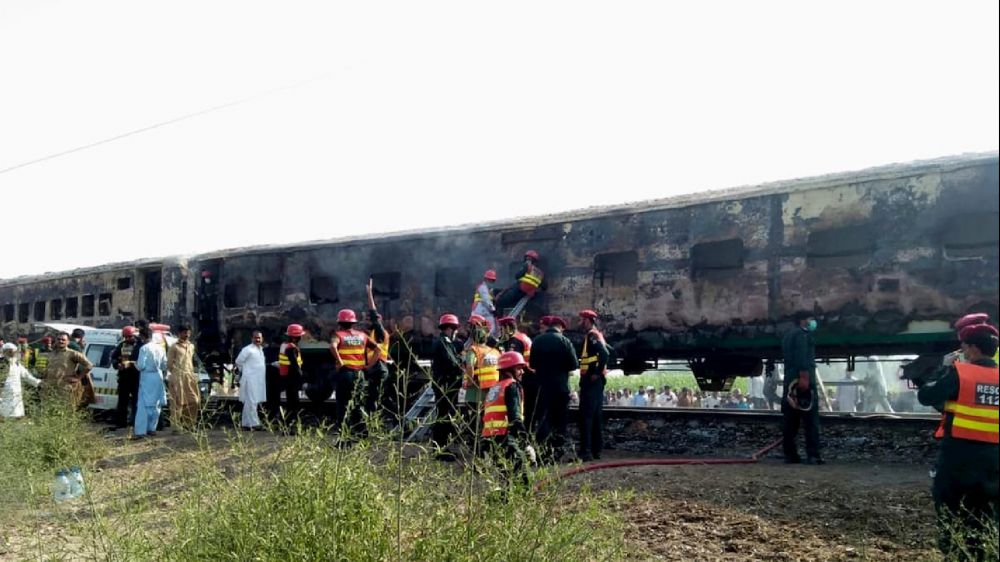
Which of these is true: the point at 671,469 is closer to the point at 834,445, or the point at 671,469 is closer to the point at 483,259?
the point at 834,445

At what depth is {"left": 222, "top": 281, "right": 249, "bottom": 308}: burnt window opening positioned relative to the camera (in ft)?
45.8

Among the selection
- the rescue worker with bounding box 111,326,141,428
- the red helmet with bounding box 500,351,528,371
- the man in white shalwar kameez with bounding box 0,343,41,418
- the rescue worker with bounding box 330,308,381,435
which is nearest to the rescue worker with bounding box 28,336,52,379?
the rescue worker with bounding box 111,326,141,428

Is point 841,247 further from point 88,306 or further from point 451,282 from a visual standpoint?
point 88,306

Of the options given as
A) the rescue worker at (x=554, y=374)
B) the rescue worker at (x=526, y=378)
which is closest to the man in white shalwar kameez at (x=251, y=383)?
the rescue worker at (x=526, y=378)

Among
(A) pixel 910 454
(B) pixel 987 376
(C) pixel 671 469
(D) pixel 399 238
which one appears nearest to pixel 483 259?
(D) pixel 399 238

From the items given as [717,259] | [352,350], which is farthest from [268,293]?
[717,259]

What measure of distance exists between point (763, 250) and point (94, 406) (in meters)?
9.95

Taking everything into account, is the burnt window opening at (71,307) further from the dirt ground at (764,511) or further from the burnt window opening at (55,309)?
the dirt ground at (764,511)

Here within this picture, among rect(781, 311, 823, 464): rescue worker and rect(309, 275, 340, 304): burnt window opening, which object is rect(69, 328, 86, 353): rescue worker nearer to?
rect(309, 275, 340, 304): burnt window opening

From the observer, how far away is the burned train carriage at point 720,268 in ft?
25.3

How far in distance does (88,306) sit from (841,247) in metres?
15.2

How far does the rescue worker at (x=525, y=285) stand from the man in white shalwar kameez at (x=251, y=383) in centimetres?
346

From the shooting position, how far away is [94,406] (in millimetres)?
11781

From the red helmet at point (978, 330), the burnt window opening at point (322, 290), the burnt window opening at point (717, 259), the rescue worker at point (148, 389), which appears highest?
the burnt window opening at point (717, 259)
